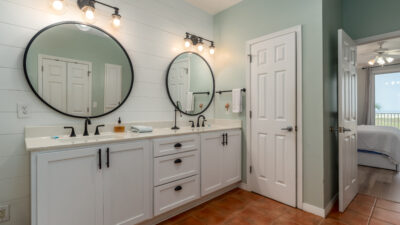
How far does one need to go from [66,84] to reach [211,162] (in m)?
1.80

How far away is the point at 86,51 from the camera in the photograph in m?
2.00

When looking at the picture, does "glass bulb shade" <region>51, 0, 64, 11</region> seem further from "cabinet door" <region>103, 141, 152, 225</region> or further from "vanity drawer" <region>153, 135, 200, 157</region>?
"vanity drawer" <region>153, 135, 200, 157</region>

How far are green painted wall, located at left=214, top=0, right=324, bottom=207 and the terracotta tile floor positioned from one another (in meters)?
0.24

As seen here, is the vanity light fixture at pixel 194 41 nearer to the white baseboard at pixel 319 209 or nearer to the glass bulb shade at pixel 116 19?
the glass bulb shade at pixel 116 19

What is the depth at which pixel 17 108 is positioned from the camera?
167 centimetres

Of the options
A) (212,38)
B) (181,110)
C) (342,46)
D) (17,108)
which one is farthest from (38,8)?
(342,46)

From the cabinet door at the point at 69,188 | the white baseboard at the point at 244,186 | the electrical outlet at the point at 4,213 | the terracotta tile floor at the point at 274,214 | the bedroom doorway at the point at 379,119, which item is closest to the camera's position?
the cabinet door at the point at 69,188

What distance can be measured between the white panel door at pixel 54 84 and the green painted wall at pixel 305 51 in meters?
2.15

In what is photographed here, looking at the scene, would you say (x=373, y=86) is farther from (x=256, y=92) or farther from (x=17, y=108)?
(x=17, y=108)

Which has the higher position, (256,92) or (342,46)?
(342,46)

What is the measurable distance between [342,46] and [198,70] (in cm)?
185

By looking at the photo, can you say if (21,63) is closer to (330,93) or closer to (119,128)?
(119,128)

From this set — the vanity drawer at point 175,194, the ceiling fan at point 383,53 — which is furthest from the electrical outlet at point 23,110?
the ceiling fan at point 383,53

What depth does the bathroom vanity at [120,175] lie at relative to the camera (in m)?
1.35
